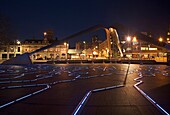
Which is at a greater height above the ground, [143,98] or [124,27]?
[124,27]

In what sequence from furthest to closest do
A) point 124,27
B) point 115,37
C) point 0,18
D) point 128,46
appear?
point 128,46
point 115,37
point 0,18
point 124,27

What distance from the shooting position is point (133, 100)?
699 centimetres

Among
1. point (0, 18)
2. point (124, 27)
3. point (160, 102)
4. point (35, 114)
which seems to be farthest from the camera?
point (0, 18)

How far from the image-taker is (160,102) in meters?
6.66

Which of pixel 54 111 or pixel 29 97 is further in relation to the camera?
pixel 29 97

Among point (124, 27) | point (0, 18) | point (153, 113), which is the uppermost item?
point (0, 18)

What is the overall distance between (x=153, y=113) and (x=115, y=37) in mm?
64428

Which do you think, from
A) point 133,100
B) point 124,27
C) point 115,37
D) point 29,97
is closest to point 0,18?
point 124,27

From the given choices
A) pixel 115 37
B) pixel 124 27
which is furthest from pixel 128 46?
pixel 124 27

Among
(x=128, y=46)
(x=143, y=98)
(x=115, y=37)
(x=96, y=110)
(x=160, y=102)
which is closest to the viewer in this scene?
(x=96, y=110)

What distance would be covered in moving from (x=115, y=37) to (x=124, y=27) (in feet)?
120

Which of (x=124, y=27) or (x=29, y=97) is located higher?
(x=124, y=27)

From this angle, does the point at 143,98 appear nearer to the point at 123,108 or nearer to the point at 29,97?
the point at 123,108

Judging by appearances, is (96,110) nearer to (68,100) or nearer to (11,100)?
(68,100)
